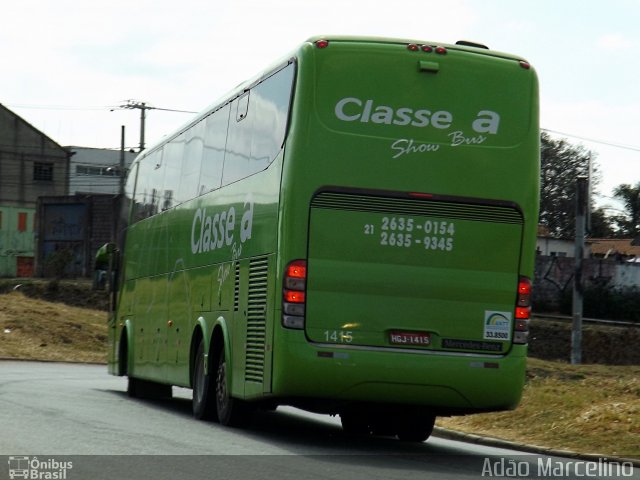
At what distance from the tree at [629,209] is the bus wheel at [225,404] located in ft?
345

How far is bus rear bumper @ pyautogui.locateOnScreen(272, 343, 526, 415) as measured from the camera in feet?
45.7

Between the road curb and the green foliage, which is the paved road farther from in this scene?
the green foliage

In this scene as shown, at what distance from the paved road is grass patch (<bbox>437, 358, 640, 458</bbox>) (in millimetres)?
935

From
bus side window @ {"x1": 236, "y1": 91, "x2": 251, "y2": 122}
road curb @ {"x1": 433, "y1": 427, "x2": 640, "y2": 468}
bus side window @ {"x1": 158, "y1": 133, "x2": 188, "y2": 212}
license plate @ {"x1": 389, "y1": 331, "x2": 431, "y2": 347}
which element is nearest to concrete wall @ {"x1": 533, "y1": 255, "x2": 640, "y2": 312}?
bus side window @ {"x1": 158, "y1": 133, "x2": 188, "y2": 212}

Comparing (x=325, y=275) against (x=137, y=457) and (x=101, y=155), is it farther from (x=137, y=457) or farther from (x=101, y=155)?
(x=101, y=155)

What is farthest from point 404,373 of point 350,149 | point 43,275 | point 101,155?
point 101,155

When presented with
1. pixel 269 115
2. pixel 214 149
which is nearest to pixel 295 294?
pixel 269 115

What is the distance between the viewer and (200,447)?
528 inches

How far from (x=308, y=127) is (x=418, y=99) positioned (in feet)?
4.12

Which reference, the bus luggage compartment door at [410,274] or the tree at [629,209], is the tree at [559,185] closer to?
the tree at [629,209]

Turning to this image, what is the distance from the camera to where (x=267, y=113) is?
50.8 feet

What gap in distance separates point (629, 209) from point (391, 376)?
110254mm

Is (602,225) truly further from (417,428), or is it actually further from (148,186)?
(417,428)

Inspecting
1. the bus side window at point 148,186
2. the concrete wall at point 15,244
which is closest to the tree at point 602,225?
the concrete wall at point 15,244
